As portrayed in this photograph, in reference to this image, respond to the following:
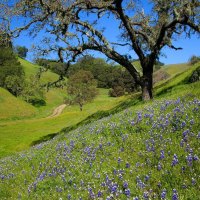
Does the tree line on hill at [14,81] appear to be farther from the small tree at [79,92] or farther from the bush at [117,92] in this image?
the bush at [117,92]

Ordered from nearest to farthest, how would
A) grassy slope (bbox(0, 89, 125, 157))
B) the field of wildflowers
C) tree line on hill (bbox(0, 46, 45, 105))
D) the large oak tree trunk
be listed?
the field of wildflowers
the large oak tree trunk
grassy slope (bbox(0, 89, 125, 157))
tree line on hill (bbox(0, 46, 45, 105))

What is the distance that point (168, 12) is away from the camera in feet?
83.7

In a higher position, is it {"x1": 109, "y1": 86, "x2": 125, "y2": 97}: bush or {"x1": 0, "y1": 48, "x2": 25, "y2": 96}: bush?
{"x1": 0, "y1": 48, "x2": 25, "y2": 96}: bush

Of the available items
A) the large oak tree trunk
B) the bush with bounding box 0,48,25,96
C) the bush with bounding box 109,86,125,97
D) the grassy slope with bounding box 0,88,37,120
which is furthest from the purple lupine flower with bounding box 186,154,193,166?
the bush with bounding box 109,86,125,97

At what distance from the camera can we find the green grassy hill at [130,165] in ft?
21.2

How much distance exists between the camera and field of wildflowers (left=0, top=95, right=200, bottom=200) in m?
6.45

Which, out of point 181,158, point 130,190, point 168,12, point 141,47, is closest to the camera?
point 130,190

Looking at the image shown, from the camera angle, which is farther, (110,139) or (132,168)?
(110,139)

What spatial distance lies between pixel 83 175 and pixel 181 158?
103 inches

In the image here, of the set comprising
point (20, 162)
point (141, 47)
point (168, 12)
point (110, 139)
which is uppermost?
point (168, 12)

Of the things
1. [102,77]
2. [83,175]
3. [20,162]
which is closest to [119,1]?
[20,162]

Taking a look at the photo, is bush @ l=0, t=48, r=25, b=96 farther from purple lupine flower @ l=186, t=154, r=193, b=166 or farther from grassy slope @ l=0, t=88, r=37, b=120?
purple lupine flower @ l=186, t=154, r=193, b=166

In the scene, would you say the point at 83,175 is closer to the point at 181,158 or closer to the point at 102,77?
the point at 181,158

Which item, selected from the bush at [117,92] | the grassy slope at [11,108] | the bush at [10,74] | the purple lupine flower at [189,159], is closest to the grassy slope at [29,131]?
the purple lupine flower at [189,159]
